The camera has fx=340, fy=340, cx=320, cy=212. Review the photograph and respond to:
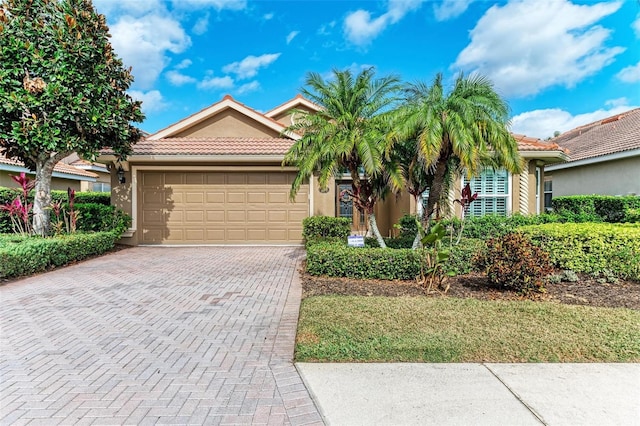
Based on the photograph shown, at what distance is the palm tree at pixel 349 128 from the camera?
277 inches

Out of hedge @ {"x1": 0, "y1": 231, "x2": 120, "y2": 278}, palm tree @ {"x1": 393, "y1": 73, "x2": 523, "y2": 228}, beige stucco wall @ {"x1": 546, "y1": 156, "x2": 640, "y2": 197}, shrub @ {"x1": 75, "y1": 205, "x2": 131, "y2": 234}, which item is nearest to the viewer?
palm tree @ {"x1": 393, "y1": 73, "x2": 523, "y2": 228}

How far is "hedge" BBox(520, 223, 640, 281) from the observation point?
6.70m

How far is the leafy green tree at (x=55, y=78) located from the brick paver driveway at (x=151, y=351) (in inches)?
158

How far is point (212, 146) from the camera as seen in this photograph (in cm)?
1203

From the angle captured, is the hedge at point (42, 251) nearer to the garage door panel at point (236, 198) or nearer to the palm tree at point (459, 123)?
the garage door panel at point (236, 198)

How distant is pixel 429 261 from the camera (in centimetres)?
639

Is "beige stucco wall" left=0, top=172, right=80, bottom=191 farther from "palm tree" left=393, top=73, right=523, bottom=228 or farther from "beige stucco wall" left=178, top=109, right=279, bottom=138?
"palm tree" left=393, top=73, right=523, bottom=228

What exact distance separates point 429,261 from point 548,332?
7.80 feet

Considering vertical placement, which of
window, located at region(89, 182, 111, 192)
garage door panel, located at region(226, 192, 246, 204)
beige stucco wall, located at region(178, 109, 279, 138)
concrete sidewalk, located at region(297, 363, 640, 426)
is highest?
beige stucco wall, located at region(178, 109, 279, 138)

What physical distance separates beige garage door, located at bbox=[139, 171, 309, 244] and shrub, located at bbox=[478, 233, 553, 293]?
728 cm

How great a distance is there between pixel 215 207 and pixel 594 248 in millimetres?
10794

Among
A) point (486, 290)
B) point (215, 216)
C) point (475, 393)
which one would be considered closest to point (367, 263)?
point (486, 290)

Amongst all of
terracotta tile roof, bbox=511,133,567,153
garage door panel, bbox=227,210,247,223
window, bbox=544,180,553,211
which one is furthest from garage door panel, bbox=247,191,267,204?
window, bbox=544,180,553,211

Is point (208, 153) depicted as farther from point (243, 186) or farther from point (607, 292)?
point (607, 292)
